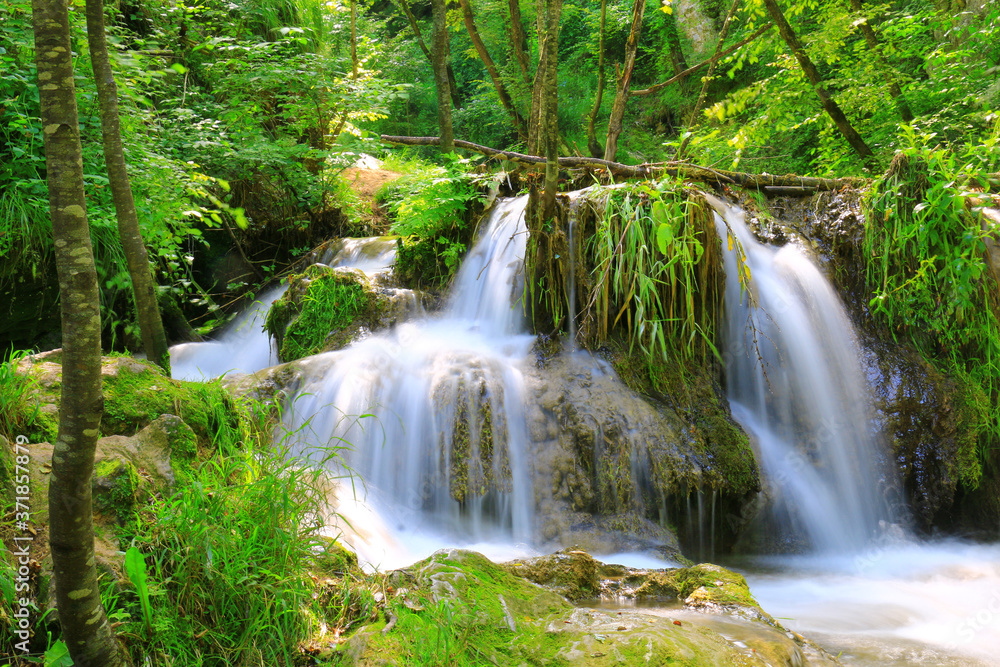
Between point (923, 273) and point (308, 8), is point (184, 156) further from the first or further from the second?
point (923, 273)

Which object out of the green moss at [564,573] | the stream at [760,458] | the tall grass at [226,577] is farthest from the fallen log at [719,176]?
the tall grass at [226,577]

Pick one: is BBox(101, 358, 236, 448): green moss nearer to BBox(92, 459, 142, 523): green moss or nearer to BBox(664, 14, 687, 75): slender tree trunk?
BBox(92, 459, 142, 523): green moss

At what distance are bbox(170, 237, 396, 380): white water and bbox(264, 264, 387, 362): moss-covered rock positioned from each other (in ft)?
1.44

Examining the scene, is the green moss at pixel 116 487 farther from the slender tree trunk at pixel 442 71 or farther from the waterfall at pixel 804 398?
the slender tree trunk at pixel 442 71

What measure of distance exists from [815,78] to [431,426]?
211 inches

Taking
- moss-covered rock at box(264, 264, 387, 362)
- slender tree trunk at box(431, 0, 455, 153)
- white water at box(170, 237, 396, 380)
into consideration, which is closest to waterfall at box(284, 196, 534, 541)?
A: moss-covered rock at box(264, 264, 387, 362)

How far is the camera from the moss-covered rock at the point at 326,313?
5363mm

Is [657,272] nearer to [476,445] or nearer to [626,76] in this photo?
[476,445]

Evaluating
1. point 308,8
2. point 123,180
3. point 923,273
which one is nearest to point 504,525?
point 123,180

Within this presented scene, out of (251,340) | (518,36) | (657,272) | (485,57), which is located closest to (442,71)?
(485,57)

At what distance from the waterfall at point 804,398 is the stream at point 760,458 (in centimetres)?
1

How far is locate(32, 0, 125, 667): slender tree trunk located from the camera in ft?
4.49

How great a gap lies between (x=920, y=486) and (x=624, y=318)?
2.48m

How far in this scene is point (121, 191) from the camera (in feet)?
10.5
